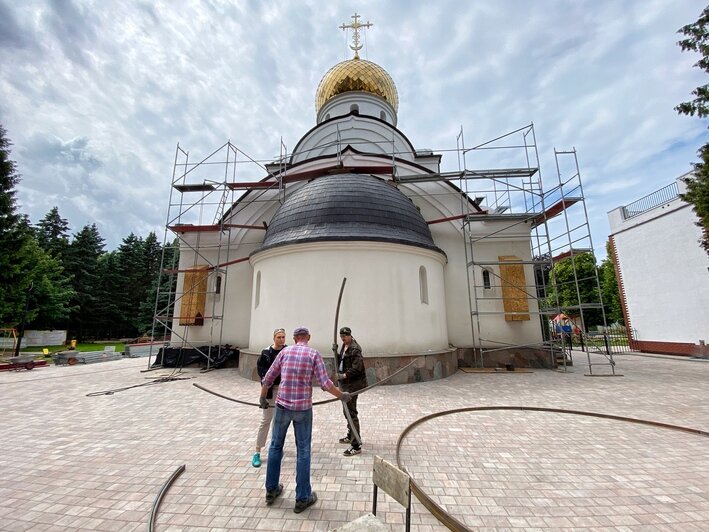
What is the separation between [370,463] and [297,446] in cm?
156

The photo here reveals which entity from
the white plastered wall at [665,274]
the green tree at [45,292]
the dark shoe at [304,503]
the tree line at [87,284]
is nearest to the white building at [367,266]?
the dark shoe at [304,503]

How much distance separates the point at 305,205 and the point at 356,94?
12.5 metres

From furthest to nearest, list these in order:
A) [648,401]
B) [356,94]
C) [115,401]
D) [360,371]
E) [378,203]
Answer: [356,94]
[378,203]
[115,401]
[648,401]
[360,371]

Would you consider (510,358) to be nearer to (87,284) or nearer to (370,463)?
(370,463)

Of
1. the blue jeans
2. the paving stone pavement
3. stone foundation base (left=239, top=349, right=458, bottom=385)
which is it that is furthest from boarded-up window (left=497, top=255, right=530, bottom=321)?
the blue jeans

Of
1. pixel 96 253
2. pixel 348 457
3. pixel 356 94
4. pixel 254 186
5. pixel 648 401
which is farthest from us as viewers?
pixel 96 253

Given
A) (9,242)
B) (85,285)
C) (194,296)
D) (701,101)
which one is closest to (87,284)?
(85,285)

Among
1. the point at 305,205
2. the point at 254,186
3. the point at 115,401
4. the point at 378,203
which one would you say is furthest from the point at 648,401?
the point at 254,186

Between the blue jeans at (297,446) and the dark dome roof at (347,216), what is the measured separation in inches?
274

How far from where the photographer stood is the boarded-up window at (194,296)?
46.1 ft

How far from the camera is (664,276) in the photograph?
1773 centimetres

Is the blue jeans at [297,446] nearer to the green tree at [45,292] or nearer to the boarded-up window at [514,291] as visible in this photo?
the boarded-up window at [514,291]

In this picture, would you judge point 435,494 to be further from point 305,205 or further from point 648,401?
point 305,205

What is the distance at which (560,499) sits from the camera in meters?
3.39
